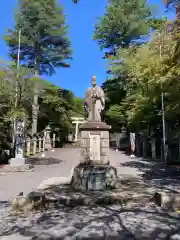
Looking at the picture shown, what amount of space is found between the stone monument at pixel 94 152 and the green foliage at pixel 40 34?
853 inches

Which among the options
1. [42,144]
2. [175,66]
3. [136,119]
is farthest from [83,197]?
[42,144]

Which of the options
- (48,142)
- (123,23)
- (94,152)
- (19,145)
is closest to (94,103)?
(94,152)

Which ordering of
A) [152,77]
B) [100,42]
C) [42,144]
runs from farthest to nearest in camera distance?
[100,42]
[42,144]
[152,77]

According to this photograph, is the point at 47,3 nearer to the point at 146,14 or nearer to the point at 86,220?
the point at 146,14

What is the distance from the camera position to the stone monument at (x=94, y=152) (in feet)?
25.0

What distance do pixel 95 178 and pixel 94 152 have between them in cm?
110

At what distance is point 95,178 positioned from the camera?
7598 millimetres

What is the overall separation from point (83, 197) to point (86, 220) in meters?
1.46

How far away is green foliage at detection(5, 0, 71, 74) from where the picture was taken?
2792 cm

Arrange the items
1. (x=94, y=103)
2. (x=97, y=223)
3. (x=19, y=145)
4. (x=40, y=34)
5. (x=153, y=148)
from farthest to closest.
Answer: (x=40, y=34) → (x=153, y=148) → (x=19, y=145) → (x=94, y=103) → (x=97, y=223)

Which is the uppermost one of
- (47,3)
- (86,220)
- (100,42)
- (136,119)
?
(47,3)

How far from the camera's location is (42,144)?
26.8 m

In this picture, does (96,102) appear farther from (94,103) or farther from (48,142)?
(48,142)

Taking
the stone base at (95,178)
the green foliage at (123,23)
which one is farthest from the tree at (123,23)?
the stone base at (95,178)
